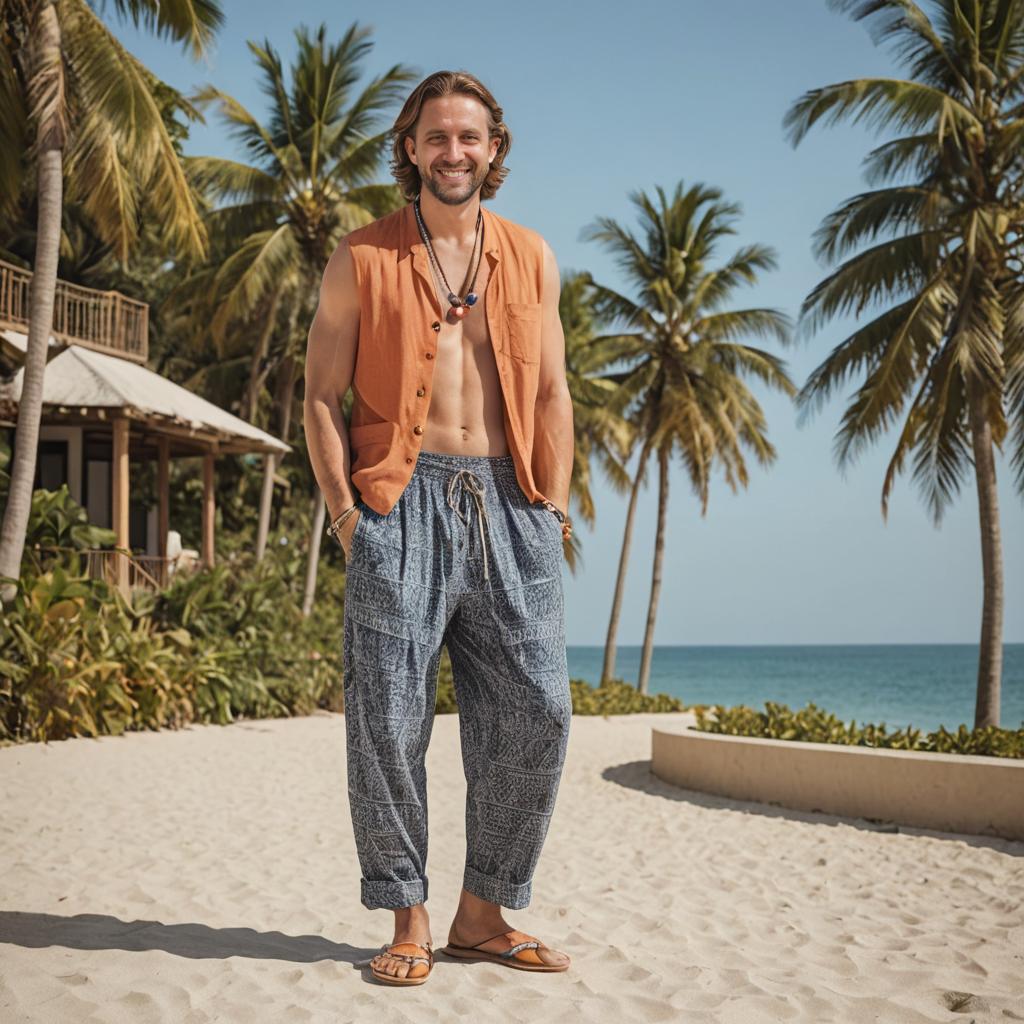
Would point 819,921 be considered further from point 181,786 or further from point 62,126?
point 62,126

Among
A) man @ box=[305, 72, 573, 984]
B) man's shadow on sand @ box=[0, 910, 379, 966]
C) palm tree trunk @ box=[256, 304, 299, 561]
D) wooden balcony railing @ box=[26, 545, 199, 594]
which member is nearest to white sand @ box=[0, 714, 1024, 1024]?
man's shadow on sand @ box=[0, 910, 379, 966]

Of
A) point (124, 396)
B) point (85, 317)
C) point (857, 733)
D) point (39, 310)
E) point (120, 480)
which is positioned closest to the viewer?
point (857, 733)

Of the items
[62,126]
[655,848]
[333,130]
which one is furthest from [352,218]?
[655,848]

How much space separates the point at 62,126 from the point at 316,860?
914cm

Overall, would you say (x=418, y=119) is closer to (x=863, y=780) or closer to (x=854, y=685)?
(x=863, y=780)

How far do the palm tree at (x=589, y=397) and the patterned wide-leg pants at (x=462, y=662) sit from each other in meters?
19.5

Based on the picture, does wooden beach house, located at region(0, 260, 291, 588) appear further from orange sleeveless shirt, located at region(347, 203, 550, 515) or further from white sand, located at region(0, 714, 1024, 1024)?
orange sleeveless shirt, located at region(347, 203, 550, 515)

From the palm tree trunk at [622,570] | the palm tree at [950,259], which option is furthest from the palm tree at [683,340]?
the palm tree at [950,259]

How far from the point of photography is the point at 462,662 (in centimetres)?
316

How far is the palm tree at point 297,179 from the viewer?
19.7 metres

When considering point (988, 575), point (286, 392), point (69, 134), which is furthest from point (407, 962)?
point (286, 392)

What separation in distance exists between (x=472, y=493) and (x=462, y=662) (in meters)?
0.48

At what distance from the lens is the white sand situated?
115 inches

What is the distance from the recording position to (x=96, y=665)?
Result: 1027 centimetres
